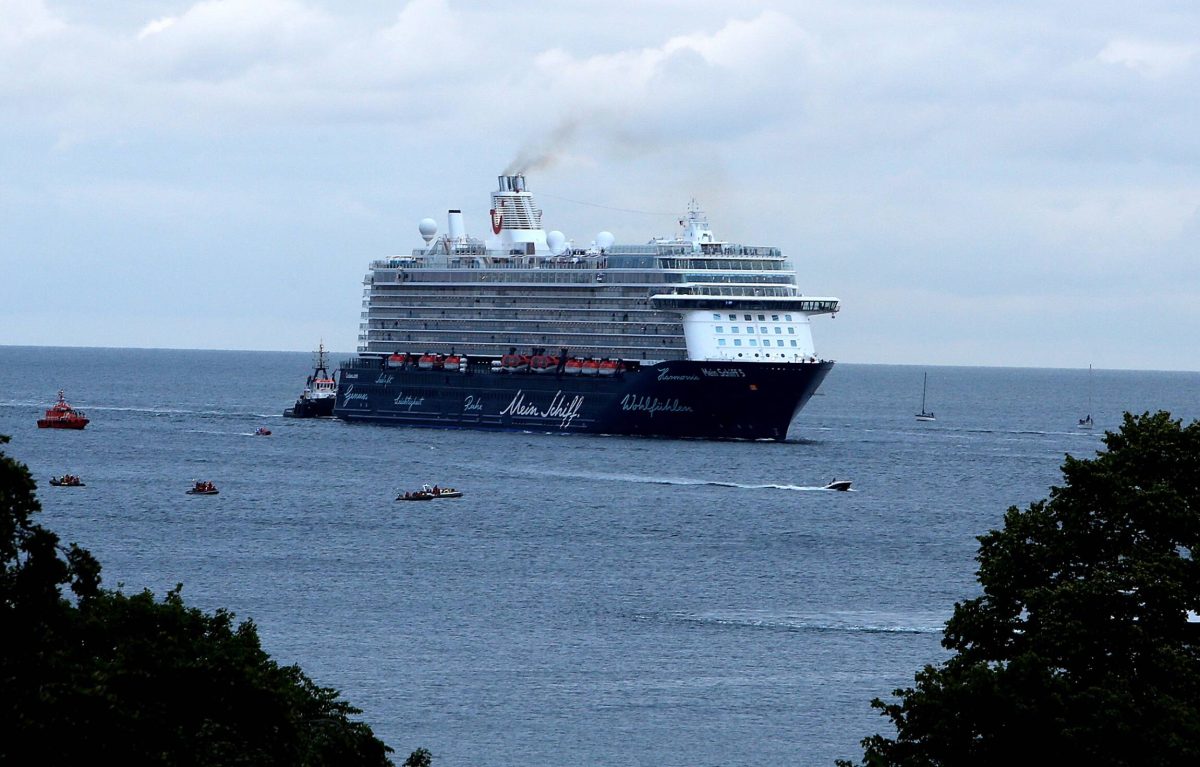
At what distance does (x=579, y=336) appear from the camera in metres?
139

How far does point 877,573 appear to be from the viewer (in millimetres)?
74688

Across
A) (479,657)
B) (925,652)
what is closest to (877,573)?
(925,652)

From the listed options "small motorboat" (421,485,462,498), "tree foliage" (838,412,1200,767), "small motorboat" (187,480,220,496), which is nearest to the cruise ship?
"small motorboat" (421,485,462,498)

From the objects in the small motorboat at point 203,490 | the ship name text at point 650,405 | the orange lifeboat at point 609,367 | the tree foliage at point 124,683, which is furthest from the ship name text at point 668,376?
the tree foliage at point 124,683

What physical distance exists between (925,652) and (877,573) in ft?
55.5

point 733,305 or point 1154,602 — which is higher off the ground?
point 733,305

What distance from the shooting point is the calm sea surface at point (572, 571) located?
4981cm

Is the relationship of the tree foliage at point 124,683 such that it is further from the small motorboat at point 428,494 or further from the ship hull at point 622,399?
the ship hull at point 622,399

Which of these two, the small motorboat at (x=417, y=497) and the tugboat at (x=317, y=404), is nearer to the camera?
the small motorboat at (x=417, y=497)

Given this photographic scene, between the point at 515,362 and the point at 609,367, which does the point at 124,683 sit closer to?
the point at 609,367

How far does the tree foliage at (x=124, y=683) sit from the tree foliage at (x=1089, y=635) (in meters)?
9.66

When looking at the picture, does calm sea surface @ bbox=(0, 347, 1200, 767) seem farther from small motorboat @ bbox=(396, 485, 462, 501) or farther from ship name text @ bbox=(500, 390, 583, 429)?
ship name text @ bbox=(500, 390, 583, 429)

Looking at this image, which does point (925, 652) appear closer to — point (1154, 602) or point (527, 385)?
point (1154, 602)

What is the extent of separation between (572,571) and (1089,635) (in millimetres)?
43857
